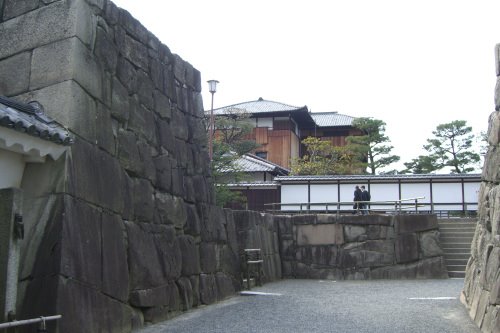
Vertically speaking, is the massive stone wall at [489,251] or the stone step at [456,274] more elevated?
the massive stone wall at [489,251]

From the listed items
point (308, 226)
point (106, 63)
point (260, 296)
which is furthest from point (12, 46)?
point (308, 226)

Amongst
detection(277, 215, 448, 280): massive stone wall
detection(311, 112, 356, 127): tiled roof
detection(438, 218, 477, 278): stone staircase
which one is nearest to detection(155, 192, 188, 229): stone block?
detection(277, 215, 448, 280): massive stone wall

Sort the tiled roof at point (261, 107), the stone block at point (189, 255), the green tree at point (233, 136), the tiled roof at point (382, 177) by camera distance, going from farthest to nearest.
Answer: the tiled roof at point (261, 107)
the green tree at point (233, 136)
the tiled roof at point (382, 177)
the stone block at point (189, 255)

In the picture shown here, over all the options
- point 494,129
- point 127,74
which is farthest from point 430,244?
point 127,74

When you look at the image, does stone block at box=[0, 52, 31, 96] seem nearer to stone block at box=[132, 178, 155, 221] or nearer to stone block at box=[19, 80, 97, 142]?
stone block at box=[19, 80, 97, 142]

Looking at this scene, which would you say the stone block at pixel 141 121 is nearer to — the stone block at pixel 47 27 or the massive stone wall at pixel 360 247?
the stone block at pixel 47 27

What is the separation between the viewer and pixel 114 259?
5.73 m

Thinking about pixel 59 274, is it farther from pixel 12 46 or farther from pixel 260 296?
pixel 260 296

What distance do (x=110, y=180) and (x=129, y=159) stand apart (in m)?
0.70

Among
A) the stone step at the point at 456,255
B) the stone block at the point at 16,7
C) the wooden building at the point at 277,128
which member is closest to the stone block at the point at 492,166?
the stone block at the point at 16,7

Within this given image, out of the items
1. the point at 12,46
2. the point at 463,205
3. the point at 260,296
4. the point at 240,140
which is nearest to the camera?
the point at 12,46

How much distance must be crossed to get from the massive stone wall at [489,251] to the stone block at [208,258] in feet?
14.1

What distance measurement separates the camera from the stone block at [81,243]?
4.76 meters

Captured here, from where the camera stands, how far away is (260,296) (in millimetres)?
9891
